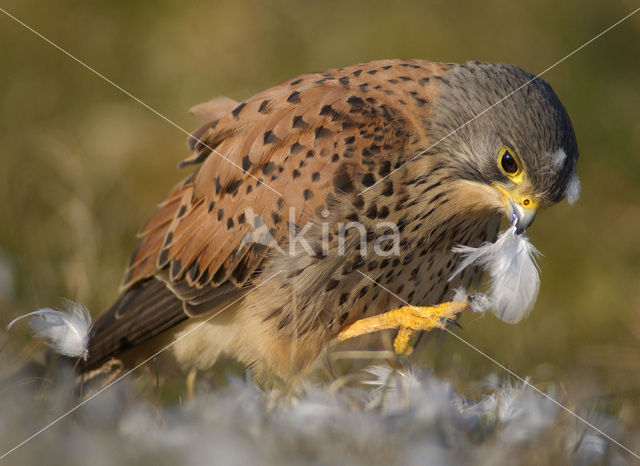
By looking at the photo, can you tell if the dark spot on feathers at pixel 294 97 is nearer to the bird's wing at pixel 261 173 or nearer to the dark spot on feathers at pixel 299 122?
the bird's wing at pixel 261 173

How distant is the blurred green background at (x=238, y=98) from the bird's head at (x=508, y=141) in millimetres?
1436

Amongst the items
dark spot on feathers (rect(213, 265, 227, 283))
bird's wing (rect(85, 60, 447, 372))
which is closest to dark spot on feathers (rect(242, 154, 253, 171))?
bird's wing (rect(85, 60, 447, 372))

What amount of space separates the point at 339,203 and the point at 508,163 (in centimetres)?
79

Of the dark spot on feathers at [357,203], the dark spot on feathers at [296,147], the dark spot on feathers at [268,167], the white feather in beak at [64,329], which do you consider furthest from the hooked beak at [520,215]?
the white feather in beak at [64,329]

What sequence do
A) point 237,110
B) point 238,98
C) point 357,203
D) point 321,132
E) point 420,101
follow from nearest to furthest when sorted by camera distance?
point 357,203, point 321,132, point 420,101, point 237,110, point 238,98

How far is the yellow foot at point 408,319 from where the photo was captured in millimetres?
3736

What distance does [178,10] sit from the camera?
805cm

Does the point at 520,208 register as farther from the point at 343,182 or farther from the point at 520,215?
the point at 343,182

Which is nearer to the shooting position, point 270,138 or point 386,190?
point 386,190

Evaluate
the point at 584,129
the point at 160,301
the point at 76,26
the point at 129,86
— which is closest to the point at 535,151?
the point at 160,301

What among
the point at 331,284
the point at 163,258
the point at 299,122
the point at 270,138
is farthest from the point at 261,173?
the point at 163,258

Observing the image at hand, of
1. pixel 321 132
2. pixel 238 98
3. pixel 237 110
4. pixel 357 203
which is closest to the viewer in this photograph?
pixel 357 203

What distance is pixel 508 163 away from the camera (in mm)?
3600

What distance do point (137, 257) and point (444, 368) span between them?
70.3 inches
